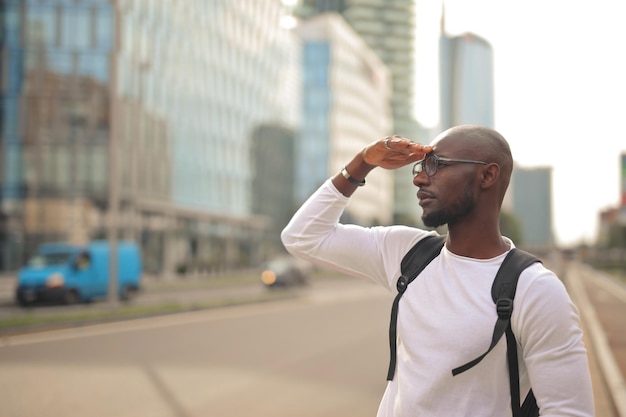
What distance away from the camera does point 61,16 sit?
48.4 meters

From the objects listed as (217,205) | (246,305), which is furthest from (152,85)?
(246,305)

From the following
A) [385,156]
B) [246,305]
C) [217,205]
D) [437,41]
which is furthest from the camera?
[217,205]

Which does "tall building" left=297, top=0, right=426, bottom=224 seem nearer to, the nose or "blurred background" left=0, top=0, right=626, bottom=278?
"blurred background" left=0, top=0, right=626, bottom=278

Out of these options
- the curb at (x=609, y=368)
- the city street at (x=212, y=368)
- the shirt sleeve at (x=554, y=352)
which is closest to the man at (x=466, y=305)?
the shirt sleeve at (x=554, y=352)

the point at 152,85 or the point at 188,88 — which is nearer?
the point at 152,85

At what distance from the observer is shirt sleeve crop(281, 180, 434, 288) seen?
8.07 feet

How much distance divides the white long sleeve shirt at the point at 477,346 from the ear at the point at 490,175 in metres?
0.18

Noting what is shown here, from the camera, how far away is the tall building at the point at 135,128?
154 ft

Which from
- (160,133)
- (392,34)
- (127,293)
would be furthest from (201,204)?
(392,34)

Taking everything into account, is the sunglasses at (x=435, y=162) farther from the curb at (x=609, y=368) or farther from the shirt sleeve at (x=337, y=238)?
the curb at (x=609, y=368)

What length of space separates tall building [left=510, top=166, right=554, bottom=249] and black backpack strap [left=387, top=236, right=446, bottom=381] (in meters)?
19.4

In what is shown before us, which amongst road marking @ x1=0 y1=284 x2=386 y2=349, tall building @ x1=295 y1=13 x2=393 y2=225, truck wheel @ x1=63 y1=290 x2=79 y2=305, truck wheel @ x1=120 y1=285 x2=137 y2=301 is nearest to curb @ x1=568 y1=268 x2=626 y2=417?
road marking @ x1=0 y1=284 x2=386 y2=349

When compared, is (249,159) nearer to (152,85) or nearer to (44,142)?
(152,85)

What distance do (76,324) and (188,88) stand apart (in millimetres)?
43618
